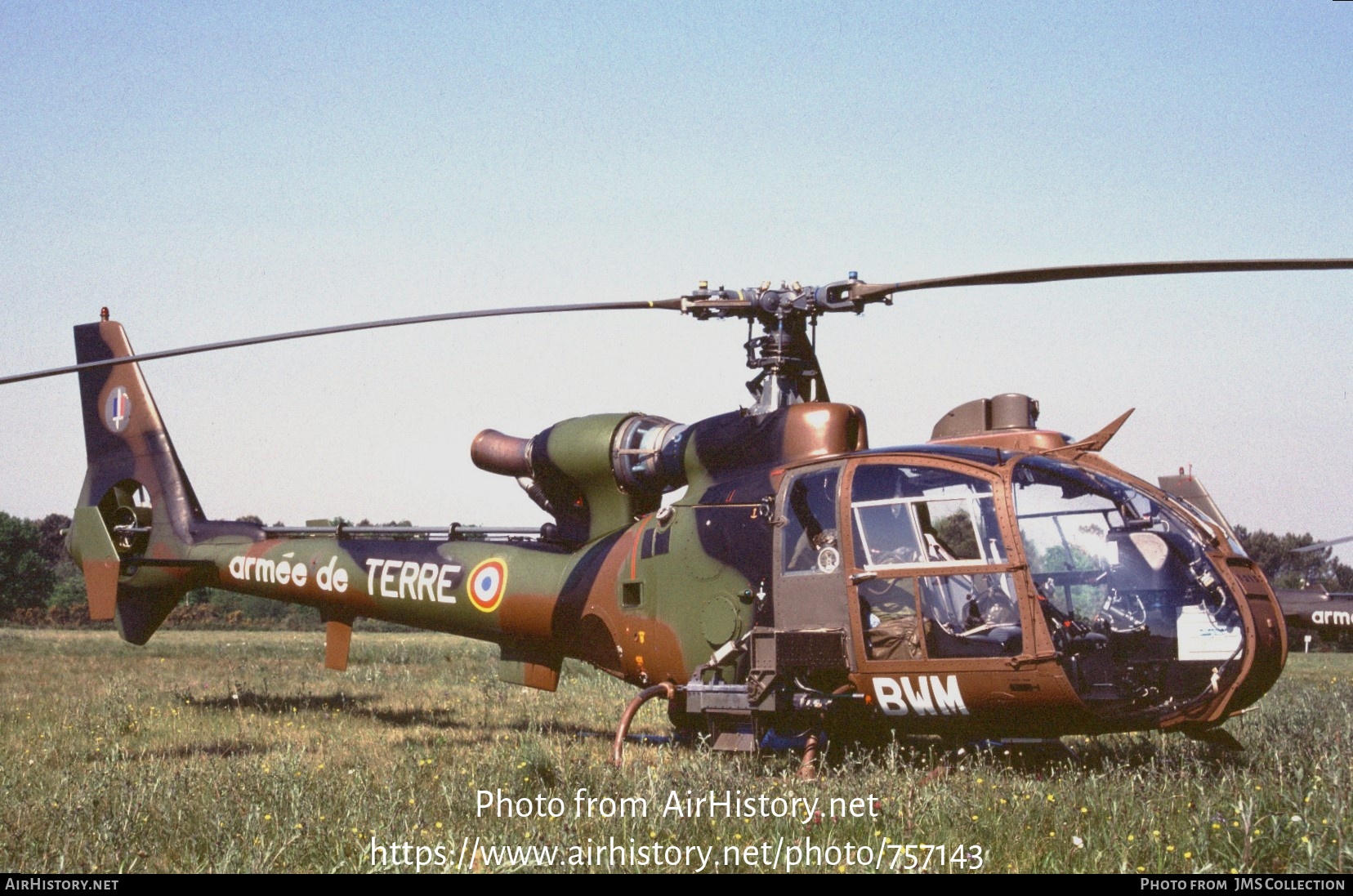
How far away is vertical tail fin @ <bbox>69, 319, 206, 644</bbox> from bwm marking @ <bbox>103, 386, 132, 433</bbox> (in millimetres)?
10

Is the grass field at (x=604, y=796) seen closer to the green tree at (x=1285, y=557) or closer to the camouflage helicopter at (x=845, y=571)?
the camouflage helicopter at (x=845, y=571)

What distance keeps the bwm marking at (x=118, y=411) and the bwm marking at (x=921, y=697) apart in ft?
34.4

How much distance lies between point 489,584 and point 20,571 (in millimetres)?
71605

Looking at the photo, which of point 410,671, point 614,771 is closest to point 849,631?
point 614,771

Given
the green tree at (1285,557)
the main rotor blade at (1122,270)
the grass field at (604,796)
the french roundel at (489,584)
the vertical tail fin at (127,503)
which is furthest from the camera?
the green tree at (1285,557)

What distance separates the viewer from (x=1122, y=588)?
7.49m

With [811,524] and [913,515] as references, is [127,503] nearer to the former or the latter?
[811,524]

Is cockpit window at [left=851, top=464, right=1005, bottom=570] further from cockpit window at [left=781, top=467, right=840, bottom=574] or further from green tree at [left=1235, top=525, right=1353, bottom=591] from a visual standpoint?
green tree at [left=1235, top=525, right=1353, bottom=591]

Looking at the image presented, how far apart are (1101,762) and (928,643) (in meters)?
2.11

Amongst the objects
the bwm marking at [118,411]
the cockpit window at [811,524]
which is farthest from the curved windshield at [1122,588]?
the bwm marking at [118,411]

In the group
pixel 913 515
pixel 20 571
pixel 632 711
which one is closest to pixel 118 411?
pixel 632 711

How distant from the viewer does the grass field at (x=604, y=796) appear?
17.4 ft

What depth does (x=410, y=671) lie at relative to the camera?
736 inches

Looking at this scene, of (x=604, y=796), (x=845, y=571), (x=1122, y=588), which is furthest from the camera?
(x=845, y=571)
